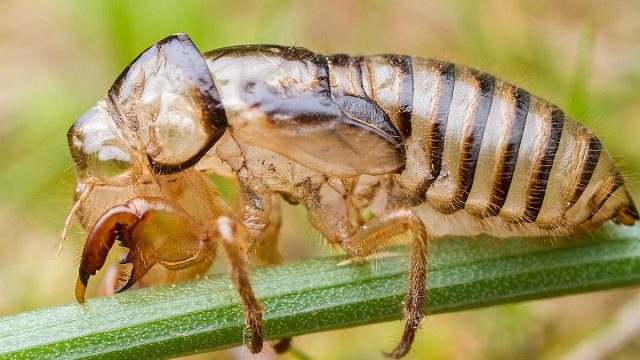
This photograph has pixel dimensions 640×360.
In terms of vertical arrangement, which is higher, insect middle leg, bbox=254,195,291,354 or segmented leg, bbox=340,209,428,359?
segmented leg, bbox=340,209,428,359

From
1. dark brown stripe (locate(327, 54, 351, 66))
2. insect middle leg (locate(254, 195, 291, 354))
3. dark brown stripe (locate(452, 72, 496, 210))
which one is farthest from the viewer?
insect middle leg (locate(254, 195, 291, 354))

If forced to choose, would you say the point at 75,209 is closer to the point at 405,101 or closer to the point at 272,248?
the point at 272,248

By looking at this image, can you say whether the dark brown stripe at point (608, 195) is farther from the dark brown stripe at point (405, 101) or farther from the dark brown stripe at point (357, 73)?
the dark brown stripe at point (357, 73)

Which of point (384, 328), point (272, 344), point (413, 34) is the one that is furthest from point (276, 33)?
point (272, 344)

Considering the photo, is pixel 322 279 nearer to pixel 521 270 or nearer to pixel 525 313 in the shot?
pixel 521 270

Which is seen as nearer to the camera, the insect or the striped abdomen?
the insect

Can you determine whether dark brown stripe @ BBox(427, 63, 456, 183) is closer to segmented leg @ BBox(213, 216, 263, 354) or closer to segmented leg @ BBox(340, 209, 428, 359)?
segmented leg @ BBox(340, 209, 428, 359)

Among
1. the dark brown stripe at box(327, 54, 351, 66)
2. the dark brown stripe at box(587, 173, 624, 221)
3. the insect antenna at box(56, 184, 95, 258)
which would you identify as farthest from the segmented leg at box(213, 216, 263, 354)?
the dark brown stripe at box(587, 173, 624, 221)
